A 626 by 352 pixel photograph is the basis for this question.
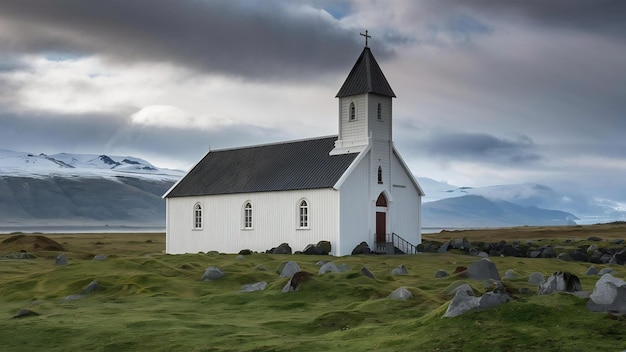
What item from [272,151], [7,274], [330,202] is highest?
[272,151]

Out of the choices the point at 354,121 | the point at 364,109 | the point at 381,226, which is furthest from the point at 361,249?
the point at 364,109

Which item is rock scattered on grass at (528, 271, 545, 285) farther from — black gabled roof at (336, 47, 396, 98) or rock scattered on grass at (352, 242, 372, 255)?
black gabled roof at (336, 47, 396, 98)

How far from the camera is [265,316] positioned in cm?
2227

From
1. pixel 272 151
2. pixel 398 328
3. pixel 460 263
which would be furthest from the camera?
pixel 272 151

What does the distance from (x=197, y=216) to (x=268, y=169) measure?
24.6ft

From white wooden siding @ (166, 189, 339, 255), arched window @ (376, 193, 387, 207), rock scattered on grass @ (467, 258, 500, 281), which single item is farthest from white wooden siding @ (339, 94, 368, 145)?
rock scattered on grass @ (467, 258, 500, 281)

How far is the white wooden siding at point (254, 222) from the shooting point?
5022 cm

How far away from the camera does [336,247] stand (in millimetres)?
49000

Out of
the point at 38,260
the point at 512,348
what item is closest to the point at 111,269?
the point at 38,260

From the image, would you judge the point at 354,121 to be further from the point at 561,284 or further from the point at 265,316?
the point at 561,284

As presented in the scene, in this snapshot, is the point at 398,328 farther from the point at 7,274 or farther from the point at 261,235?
the point at 261,235

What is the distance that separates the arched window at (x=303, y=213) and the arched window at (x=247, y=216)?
16.3ft

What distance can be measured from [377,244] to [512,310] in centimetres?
3560

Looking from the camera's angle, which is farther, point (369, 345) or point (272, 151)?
point (272, 151)
